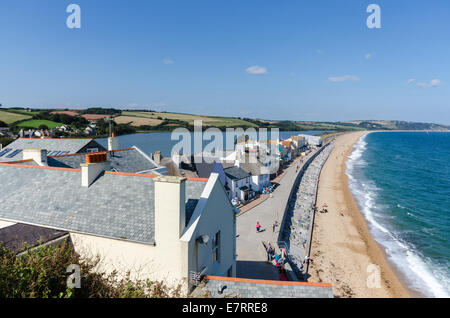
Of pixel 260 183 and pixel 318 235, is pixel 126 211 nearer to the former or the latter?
pixel 318 235

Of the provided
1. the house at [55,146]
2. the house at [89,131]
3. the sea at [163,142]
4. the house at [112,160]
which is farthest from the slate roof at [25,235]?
the house at [89,131]

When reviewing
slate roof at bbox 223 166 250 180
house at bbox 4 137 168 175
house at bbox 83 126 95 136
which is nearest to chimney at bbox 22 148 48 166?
house at bbox 4 137 168 175

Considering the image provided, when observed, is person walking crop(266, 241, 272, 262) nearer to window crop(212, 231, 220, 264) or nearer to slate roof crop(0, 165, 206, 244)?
window crop(212, 231, 220, 264)

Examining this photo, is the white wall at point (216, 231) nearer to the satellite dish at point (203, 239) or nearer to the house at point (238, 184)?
the satellite dish at point (203, 239)

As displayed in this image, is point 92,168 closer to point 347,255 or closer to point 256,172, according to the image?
point 347,255

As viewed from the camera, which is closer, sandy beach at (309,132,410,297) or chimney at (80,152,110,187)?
chimney at (80,152,110,187)
